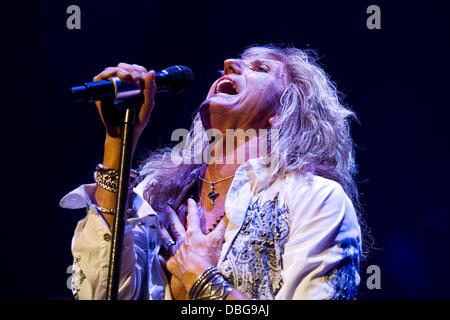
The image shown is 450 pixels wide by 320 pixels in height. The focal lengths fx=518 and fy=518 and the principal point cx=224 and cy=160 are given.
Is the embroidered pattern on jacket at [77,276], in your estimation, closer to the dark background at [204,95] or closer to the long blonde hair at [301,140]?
the long blonde hair at [301,140]

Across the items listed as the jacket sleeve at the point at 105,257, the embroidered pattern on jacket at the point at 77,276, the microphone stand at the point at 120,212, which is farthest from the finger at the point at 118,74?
the embroidered pattern on jacket at the point at 77,276

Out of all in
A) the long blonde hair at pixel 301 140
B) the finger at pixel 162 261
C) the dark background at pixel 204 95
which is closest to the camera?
the finger at pixel 162 261

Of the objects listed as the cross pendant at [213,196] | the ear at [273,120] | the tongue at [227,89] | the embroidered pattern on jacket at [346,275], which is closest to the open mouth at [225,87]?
the tongue at [227,89]

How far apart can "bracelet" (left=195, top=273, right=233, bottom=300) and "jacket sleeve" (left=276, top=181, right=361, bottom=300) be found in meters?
0.18

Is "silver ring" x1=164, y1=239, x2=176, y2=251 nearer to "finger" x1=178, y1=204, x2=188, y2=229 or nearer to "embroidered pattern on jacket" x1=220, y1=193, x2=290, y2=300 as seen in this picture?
"finger" x1=178, y1=204, x2=188, y2=229

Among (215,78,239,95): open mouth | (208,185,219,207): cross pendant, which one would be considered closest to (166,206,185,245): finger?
(208,185,219,207): cross pendant

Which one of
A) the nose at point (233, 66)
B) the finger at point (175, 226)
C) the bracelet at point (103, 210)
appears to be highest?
the nose at point (233, 66)

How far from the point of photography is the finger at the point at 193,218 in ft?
6.51

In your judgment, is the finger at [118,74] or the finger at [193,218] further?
the finger at [193,218]

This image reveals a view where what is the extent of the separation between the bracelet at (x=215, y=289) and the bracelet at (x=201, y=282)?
1cm

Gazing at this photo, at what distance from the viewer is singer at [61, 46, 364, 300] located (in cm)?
170

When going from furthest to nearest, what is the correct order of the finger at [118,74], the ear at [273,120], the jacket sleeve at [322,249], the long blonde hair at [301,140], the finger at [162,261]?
the ear at [273,120], the long blonde hair at [301,140], the finger at [162,261], the jacket sleeve at [322,249], the finger at [118,74]

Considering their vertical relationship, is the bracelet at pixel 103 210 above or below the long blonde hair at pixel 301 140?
below

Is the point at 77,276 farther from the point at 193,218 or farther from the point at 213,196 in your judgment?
the point at 213,196
